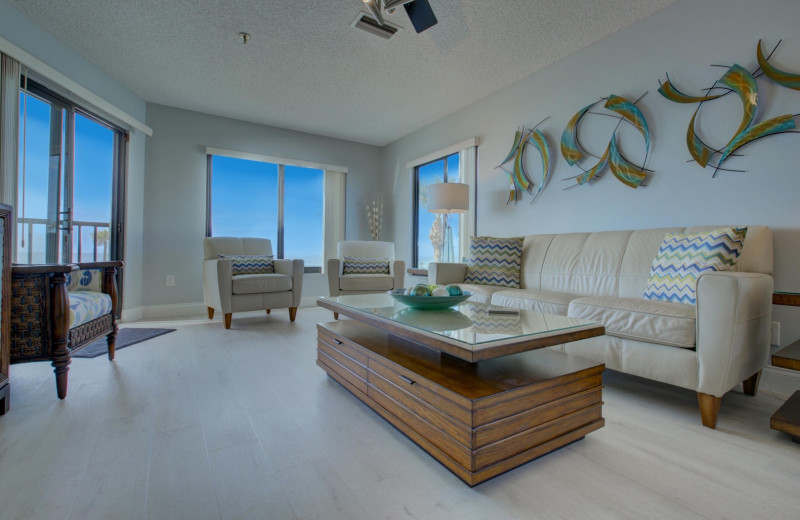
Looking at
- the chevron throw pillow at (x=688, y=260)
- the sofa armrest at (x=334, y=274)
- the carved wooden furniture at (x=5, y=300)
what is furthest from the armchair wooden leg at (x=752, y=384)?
the carved wooden furniture at (x=5, y=300)

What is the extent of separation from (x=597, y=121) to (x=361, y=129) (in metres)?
2.92

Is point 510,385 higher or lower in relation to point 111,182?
lower

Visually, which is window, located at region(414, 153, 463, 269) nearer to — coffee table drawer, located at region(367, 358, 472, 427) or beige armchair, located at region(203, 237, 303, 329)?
beige armchair, located at region(203, 237, 303, 329)

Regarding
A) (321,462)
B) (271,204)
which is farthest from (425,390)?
(271,204)

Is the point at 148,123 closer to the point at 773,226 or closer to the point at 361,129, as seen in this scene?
the point at 361,129

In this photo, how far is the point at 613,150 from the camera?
2625 millimetres

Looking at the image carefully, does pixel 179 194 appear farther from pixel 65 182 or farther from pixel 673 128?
pixel 673 128

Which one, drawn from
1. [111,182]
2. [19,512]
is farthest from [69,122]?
[19,512]

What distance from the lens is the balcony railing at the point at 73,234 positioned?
2.55 metres

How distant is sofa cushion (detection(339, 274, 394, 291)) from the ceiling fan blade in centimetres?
241

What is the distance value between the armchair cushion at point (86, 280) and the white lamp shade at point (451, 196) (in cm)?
267

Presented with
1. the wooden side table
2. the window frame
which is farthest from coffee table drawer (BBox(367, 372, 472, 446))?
the window frame

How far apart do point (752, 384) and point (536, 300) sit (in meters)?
1.08

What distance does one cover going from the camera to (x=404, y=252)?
5047mm
